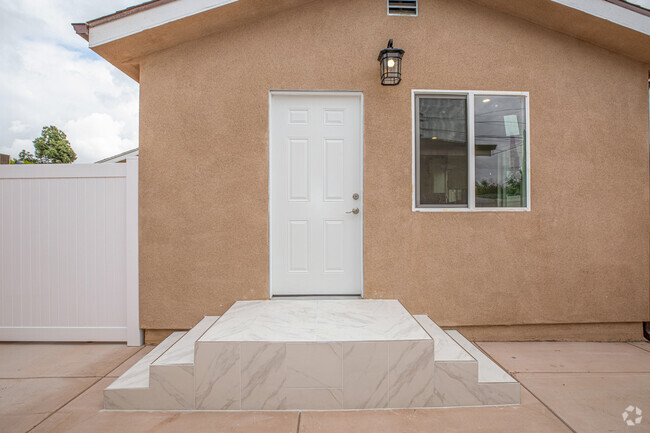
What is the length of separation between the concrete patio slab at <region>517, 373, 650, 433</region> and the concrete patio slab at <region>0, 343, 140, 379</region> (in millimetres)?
3746

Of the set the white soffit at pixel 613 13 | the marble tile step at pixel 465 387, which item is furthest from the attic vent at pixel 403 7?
the marble tile step at pixel 465 387

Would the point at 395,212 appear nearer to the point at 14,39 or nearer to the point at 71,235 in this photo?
the point at 71,235

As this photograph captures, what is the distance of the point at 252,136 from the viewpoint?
3.50 metres

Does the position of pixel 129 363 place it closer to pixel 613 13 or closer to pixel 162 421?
pixel 162 421

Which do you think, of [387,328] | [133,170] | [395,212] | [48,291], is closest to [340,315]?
[387,328]

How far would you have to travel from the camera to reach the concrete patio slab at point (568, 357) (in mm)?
3010

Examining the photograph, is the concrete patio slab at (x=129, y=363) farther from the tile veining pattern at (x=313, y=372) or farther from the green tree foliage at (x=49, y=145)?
the green tree foliage at (x=49, y=145)

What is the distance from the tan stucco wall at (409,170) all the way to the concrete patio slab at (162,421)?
1.21 meters

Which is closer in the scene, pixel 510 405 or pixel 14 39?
pixel 510 405

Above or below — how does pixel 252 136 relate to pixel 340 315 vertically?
above

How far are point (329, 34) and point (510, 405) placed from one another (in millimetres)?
3814

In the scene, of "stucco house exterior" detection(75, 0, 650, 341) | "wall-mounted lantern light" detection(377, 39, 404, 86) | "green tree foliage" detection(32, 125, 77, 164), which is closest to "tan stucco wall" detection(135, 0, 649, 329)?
"stucco house exterior" detection(75, 0, 650, 341)

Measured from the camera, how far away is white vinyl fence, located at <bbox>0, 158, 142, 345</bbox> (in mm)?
3506

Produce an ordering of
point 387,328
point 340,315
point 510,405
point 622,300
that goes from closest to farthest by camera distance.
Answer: point 510,405 → point 387,328 → point 340,315 → point 622,300
